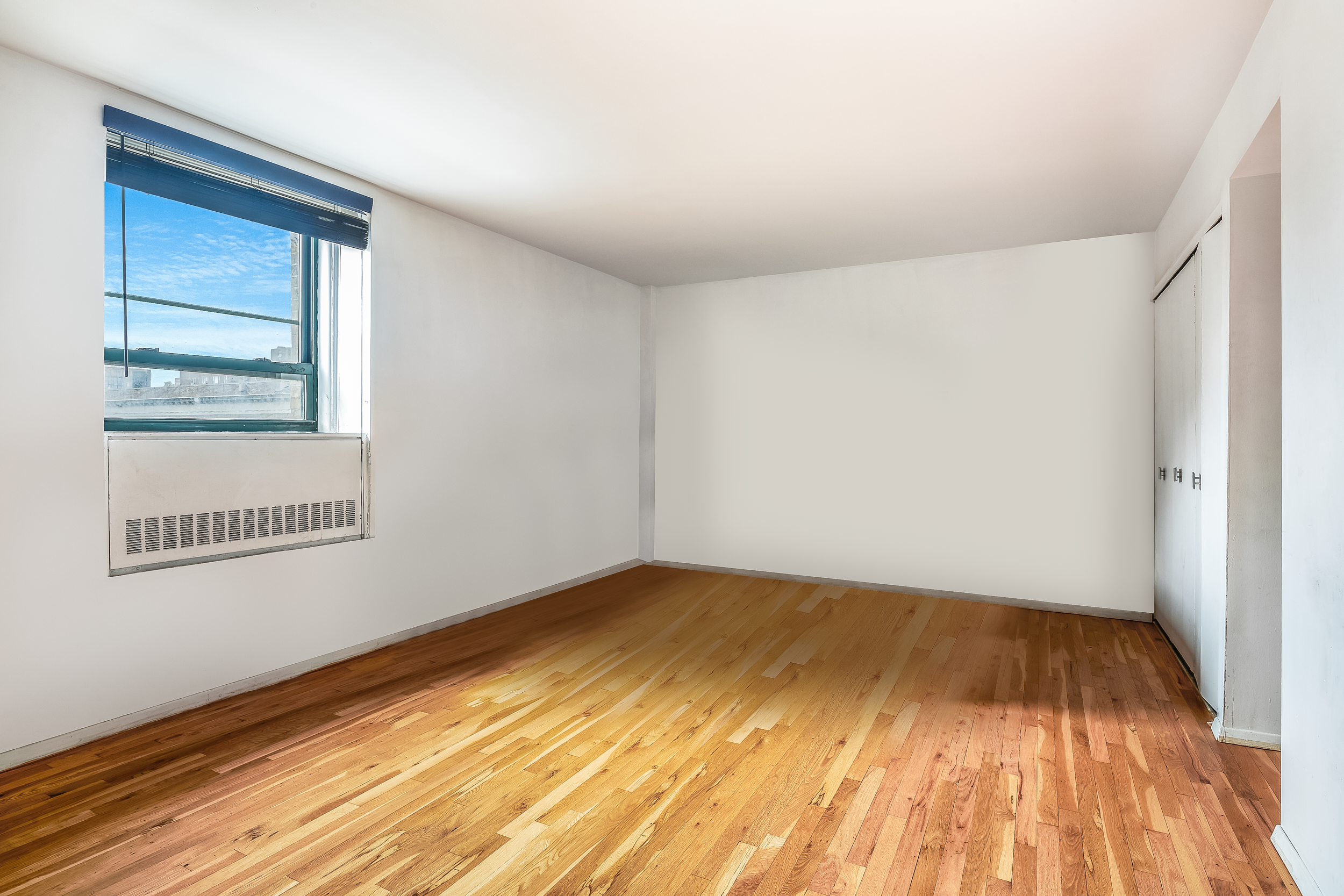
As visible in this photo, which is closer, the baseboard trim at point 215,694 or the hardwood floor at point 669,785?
the hardwood floor at point 669,785

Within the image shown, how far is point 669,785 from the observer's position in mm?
2566

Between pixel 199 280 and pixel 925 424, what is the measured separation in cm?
497

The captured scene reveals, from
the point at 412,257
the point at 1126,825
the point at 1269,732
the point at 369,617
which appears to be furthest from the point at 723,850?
the point at 412,257

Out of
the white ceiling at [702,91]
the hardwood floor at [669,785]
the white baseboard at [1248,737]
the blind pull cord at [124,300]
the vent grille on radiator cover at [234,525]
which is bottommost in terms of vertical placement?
the hardwood floor at [669,785]

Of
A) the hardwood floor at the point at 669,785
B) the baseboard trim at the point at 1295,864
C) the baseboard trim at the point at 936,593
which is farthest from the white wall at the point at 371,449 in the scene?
the baseboard trim at the point at 1295,864

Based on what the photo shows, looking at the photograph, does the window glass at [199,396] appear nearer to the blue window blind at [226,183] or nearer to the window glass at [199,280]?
the window glass at [199,280]

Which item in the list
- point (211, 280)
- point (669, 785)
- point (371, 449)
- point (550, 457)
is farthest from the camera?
Result: point (550, 457)

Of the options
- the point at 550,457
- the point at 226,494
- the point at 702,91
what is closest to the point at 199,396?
the point at 226,494

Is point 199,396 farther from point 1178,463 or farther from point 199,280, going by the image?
point 1178,463

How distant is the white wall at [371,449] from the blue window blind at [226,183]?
0.08 metres

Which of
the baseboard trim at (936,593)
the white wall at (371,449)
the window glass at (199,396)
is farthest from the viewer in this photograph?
the baseboard trim at (936,593)

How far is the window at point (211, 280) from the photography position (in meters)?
2.99

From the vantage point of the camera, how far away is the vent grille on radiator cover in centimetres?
301

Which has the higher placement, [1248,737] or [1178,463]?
[1178,463]
